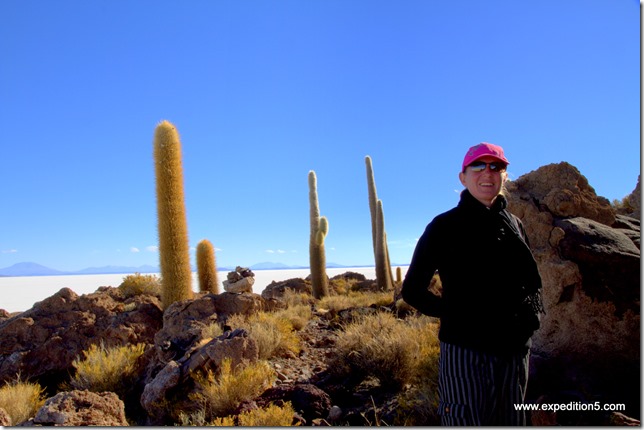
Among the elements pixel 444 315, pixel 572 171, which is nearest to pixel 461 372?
pixel 444 315

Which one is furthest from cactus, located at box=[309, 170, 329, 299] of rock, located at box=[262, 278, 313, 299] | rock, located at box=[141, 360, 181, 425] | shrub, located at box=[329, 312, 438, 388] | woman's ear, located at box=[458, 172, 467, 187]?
woman's ear, located at box=[458, 172, 467, 187]

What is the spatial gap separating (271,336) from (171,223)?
369 cm

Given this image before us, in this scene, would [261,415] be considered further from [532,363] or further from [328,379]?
[532,363]

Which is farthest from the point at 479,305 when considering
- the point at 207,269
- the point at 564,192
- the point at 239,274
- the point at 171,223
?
the point at 239,274

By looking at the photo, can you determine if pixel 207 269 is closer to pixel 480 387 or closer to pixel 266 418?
pixel 266 418

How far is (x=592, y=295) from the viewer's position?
4164 millimetres

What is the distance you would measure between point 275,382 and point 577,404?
303cm

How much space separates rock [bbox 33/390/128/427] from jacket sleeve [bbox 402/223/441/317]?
309cm

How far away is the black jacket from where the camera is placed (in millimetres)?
2244

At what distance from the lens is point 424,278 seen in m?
2.34

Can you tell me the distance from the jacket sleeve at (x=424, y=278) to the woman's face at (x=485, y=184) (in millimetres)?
376

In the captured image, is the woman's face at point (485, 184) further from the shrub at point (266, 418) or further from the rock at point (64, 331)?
the rock at point (64, 331)

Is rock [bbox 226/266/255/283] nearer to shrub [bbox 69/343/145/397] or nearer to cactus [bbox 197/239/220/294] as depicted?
cactus [bbox 197/239/220/294]

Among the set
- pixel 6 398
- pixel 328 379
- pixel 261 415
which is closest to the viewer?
pixel 261 415
